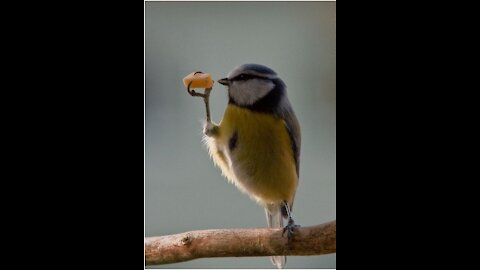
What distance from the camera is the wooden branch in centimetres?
186

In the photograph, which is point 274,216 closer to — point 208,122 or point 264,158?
point 264,158

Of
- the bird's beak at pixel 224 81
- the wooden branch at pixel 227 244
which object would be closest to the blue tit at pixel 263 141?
the bird's beak at pixel 224 81

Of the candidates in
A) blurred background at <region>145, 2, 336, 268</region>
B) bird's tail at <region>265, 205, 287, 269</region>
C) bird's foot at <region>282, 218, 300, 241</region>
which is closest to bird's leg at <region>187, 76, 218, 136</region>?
blurred background at <region>145, 2, 336, 268</region>

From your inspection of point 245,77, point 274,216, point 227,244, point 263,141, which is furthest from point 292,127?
point 227,244

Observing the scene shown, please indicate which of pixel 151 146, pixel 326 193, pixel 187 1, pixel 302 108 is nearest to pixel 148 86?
pixel 151 146

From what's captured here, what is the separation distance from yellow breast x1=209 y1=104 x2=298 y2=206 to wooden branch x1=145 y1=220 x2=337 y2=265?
7.2 inches

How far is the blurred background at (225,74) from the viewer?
69.1 inches

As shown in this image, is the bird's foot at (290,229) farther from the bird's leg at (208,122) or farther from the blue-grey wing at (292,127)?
the bird's leg at (208,122)

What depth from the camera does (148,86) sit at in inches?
69.4

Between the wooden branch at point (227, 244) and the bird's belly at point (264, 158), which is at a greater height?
the bird's belly at point (264, 158)

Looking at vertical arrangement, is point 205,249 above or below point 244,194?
below
